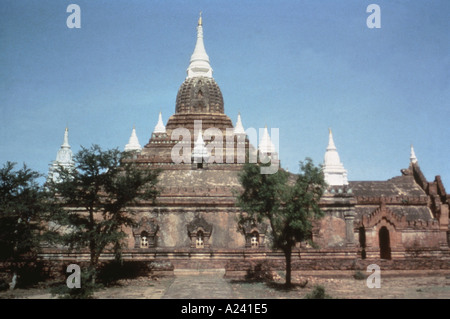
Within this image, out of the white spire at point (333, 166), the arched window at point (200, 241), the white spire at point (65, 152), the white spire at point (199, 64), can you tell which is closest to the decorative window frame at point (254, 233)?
the arched window at point (200, 241)

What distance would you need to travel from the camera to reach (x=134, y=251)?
3183cm

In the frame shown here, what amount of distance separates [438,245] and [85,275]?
1255 inches

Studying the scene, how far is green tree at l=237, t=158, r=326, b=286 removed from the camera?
80.6ft

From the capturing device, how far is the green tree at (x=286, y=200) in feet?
80.6

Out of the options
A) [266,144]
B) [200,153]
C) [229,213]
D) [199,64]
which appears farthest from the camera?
[199,64]

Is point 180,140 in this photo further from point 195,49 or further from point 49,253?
point 49,253

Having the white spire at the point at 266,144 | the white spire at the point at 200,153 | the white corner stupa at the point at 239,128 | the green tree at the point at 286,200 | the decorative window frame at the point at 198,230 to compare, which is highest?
the white corner stupa at the point at 239,128

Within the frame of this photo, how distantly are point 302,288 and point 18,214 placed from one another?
54.9 ft

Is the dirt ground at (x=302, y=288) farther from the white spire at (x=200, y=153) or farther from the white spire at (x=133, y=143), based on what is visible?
the white spire at (x=133, y=143)

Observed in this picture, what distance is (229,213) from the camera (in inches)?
1383

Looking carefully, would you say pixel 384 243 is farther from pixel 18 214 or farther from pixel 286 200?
pixel 18 214

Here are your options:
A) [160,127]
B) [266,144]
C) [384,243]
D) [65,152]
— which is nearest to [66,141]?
[65,152]

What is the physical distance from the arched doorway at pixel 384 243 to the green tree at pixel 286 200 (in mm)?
15625
